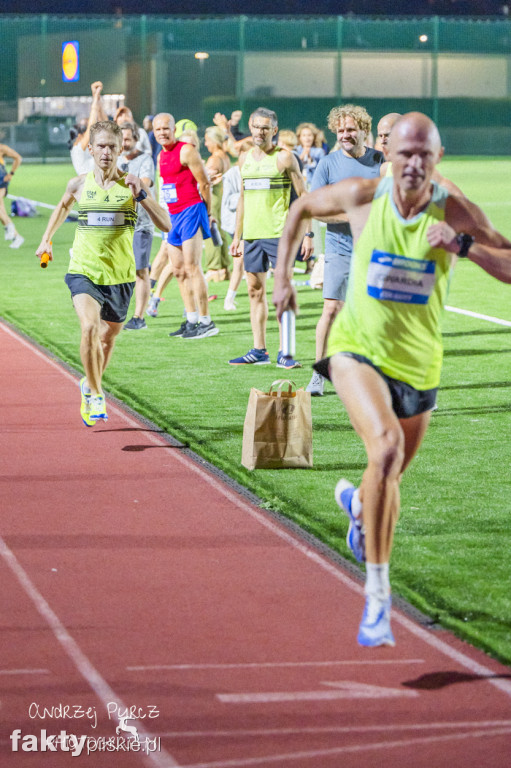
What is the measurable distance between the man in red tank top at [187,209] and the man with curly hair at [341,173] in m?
3.11

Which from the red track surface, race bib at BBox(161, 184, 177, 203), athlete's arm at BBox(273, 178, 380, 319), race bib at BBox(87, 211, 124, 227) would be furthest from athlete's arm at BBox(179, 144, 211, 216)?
athlete's arm at BBox(273, 178, 380, 319)

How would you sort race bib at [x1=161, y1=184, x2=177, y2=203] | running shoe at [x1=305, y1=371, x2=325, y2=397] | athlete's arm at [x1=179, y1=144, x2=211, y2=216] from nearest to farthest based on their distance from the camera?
running shoe at [x1=305, y1=371, x2=325, y2=397] → athlete's arm at [x1=179, y1=144, x2=211, y2=216] → race bib at [x1=161, y1=184, x2=177, y2=203]

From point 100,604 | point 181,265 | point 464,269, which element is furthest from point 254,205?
point 464,269

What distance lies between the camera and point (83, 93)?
1817 inches

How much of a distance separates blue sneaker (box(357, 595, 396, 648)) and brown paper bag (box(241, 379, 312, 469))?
2.95 meters

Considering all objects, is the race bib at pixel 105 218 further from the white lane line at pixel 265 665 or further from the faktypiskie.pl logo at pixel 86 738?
the faktypiskie.pl logo at pixel 86 738

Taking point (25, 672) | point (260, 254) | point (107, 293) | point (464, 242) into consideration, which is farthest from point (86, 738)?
point (260, 254)

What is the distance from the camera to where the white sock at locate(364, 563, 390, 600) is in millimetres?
4969

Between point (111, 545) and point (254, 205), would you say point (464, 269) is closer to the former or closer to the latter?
point (254, 205)

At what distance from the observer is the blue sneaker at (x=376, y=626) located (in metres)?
4.91

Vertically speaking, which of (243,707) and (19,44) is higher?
(19,44)

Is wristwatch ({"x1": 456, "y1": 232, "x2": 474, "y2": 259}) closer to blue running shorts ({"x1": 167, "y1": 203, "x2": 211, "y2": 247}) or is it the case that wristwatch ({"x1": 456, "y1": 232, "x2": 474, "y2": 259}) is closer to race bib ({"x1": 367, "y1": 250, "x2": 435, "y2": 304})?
race bib ({"x1": 367, "y1": 250, "x2": 435, "y2": 304})

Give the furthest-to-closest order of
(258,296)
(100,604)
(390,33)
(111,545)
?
(390,33), (258,296), (111,545), (100,604)

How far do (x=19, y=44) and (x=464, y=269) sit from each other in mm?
28757
